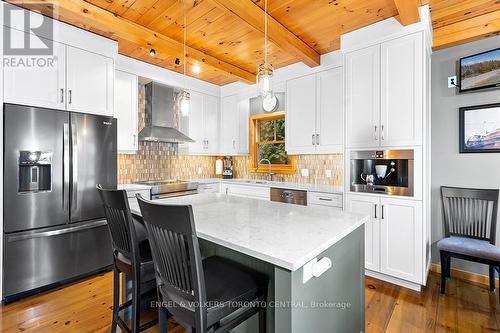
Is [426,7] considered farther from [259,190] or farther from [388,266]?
[259,190]

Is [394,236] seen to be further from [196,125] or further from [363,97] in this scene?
[196,125]

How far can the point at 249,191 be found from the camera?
4.09 m

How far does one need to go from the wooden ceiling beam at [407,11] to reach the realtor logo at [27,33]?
315 centimetres

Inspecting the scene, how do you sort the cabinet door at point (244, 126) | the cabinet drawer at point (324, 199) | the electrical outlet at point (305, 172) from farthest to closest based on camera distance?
the cabinet door at point (244, 126)
the electrical outlet at point (305, 172)
the cabinet drawer at point (324, 199)

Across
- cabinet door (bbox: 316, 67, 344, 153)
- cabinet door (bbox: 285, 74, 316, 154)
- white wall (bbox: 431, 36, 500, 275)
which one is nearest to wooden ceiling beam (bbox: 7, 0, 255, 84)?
cabinet door (bbox: 285, 74, 316, 154)

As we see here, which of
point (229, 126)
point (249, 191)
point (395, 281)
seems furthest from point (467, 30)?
point (229, 126)

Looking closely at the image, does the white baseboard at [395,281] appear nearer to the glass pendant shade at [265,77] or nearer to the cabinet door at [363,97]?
the cabinet door at [363,97]

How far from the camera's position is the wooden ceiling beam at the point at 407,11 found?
2.09 meters

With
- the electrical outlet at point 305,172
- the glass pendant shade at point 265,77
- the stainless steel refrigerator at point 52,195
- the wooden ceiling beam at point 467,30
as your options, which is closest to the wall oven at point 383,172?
the electrical outlet at point 305,172

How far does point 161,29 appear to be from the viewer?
2807 mm

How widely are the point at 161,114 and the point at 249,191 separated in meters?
1.85

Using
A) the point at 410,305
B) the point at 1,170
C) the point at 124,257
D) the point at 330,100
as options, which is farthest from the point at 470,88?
the point at 1,170

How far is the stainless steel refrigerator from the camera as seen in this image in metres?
2.30

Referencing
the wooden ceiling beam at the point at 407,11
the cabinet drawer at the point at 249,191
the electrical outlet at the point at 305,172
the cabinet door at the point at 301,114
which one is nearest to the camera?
the wooden ceiling beam at the point at 407,11
